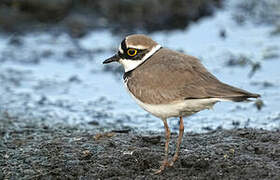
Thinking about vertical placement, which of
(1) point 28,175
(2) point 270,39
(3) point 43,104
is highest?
(2) point 270,39

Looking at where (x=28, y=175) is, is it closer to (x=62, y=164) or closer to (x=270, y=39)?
(x=62, y=164)

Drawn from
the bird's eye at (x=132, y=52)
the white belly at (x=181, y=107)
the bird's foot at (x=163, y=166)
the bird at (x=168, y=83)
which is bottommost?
the bird's foot at (x=163, y=166)

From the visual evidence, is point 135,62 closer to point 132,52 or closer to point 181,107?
point 132,52

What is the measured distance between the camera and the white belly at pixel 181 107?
15.6ft

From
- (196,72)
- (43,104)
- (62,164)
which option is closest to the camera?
(196,72)

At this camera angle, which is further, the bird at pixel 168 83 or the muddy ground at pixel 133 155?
the muddy ground at pixel 133 155

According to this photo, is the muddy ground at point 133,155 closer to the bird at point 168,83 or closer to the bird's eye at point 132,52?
the bird at point 168,83

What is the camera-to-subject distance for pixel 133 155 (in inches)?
212

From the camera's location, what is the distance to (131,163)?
5211 mm

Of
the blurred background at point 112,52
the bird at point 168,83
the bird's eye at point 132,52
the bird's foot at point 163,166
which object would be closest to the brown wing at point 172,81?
the bird at point 168,83

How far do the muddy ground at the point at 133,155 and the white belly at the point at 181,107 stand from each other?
0.57 meters

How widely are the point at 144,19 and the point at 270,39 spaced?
109 inches

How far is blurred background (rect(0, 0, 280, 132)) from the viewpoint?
7.61 metres

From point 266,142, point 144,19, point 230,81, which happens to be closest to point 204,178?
point 266,142
